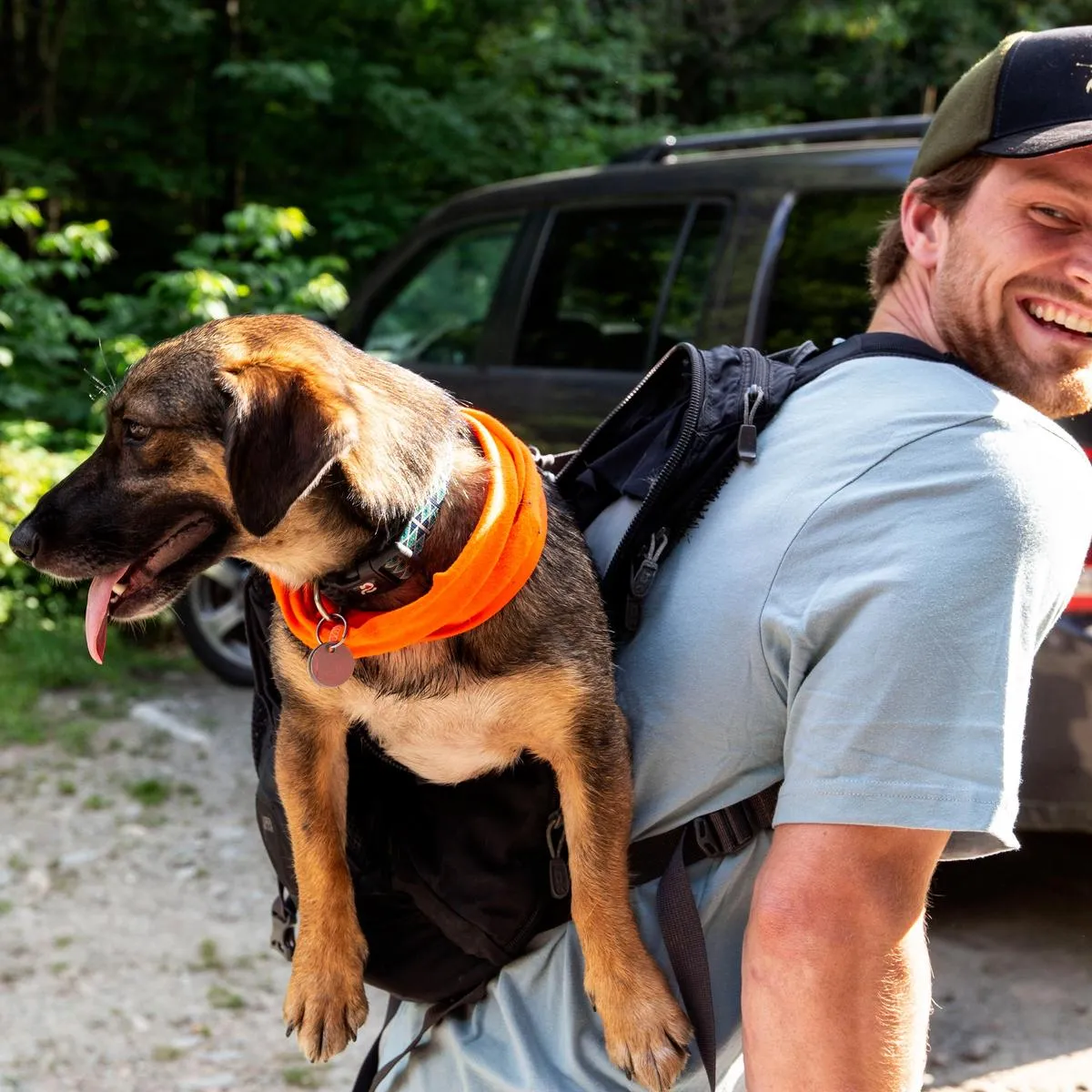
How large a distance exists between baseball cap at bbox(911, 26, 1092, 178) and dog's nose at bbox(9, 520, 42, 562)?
155cm

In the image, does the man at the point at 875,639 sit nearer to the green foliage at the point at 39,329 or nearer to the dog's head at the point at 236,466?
the dog's head at the point at 236,466

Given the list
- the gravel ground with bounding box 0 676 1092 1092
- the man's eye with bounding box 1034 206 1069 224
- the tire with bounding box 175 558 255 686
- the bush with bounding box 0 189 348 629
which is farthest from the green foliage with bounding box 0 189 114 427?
the man's eye with bounding box 1034 206 1069 224

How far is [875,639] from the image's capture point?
1557mm

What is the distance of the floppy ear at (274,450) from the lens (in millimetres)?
1836

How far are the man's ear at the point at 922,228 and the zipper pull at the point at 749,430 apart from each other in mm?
442

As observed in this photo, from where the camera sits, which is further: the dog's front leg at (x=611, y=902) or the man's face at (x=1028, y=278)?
the man's face at (x=1028, y=278)

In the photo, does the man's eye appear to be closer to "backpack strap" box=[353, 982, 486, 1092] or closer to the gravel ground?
"backpack strap" box=[353, 982, 486, 1092]

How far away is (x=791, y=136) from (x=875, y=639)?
4.57m

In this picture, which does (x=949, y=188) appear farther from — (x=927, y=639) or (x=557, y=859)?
(x=557, y=859)

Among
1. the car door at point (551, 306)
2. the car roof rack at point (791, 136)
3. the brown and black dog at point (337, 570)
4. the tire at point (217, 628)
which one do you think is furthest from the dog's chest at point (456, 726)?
the tire at point (217, 628)

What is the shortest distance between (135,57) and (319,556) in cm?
1010

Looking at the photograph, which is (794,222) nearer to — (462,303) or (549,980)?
Answer: (462,303)

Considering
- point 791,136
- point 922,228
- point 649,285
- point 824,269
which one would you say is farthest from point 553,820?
point 791,136

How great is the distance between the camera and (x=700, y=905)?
71.7 inches
